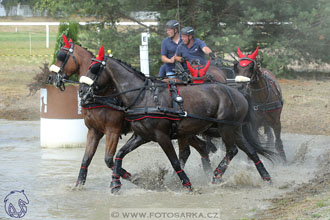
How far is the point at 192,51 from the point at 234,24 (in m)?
8.30

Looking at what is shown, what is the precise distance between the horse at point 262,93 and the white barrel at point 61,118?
3687mm

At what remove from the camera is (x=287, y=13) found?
55.8 ft

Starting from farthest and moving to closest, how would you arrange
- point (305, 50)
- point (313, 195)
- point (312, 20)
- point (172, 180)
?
1. point (305, 50)
2. point (312, 20)
3. point (172, 180)
4. point (313, 195)

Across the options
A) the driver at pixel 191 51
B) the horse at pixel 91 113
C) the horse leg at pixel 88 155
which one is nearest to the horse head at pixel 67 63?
the horse at pixel 91 113

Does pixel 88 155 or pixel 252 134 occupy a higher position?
pixel 252 134

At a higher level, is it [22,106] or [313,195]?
[313,195]

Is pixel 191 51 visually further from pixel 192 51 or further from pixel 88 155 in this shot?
pixel 88 155

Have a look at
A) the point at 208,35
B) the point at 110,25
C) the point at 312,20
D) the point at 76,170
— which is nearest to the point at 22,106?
the point at 110,25

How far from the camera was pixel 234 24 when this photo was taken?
17312 mm

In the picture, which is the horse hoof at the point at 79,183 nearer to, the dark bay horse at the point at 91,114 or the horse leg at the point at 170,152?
the dark bay horse at the point at 91,114

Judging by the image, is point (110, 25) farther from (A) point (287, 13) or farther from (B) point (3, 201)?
(B) point (3, 201)

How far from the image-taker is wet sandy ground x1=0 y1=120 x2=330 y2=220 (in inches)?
282

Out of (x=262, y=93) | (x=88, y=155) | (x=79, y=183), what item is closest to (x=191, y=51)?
(x=262, y=93)

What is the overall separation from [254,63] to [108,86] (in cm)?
242
